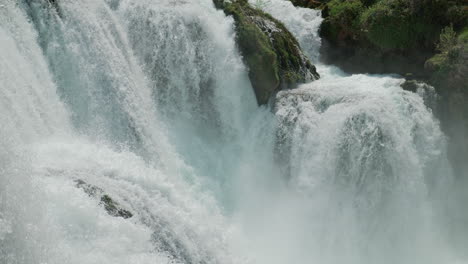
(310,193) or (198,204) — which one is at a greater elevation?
(310,193)

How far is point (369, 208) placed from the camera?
415 inches

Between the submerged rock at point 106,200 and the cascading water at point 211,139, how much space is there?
0.09 m

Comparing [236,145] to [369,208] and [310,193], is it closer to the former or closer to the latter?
[310,193]

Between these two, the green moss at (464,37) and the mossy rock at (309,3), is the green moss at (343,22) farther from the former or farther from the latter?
the green moss at (464,37)

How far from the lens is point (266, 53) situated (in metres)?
12.3

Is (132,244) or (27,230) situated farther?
(132,244)

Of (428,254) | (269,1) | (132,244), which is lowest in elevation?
(132,244)

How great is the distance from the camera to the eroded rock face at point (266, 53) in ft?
40.0

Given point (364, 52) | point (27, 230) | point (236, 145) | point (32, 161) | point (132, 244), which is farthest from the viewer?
point (364, 52)

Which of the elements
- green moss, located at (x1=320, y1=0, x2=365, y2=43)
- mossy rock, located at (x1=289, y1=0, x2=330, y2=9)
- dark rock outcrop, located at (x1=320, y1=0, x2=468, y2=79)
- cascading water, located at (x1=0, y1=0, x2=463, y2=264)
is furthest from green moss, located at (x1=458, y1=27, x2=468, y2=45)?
mossy rock, located at (x1=289, y1=0, x2=330, y2=9)

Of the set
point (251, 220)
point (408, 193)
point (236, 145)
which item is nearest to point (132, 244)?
point (251, 220)

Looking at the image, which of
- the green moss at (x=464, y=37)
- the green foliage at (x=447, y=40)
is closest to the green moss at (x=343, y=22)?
the green foliage at (x=447, y=40)

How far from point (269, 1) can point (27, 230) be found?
1276cm

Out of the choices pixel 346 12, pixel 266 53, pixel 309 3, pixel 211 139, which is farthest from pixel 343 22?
pixel 211 139
